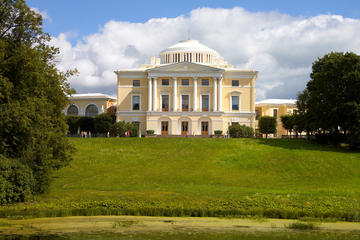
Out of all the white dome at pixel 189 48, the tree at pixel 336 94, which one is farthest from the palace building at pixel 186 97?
the tree at pixel 336 94

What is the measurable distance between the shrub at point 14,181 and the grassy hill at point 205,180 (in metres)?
0.65

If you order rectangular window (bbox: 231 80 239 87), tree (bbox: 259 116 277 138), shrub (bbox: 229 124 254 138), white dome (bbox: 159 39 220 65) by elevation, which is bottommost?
shrub (bbox: 229 124 254 138)

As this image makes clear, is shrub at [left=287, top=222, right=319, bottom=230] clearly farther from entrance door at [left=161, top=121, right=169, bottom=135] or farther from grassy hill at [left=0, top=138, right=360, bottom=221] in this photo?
entrance door at [left=161, top=121, right=169, bottom=135]

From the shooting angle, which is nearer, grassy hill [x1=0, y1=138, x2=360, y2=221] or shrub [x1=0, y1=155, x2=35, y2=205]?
grassy hill [x1=0, y1=138, x2=360, y2=221]

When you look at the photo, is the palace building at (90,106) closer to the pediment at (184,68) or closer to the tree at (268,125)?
the pediment at (184,68)

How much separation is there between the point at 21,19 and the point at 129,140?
25420 millimetres

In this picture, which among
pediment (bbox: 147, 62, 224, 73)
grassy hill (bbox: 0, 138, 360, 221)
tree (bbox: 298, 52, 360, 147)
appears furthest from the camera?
pediment (bbox: 147, 62, 224, 73)

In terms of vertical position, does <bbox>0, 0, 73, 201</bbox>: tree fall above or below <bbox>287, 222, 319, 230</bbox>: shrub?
above

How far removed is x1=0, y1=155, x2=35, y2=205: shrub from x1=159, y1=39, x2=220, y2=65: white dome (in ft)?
177

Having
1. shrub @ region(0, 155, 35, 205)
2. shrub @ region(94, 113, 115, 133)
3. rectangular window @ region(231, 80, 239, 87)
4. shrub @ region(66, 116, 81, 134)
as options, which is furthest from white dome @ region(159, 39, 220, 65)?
shrub @ region(0, 155, 35, 205)

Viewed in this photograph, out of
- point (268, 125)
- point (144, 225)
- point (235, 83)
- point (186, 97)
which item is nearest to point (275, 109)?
point (235, 83)

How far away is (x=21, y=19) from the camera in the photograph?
2439 centimetres

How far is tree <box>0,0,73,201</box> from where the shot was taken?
73.0 feet

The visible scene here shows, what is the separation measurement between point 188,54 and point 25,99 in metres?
52.3
